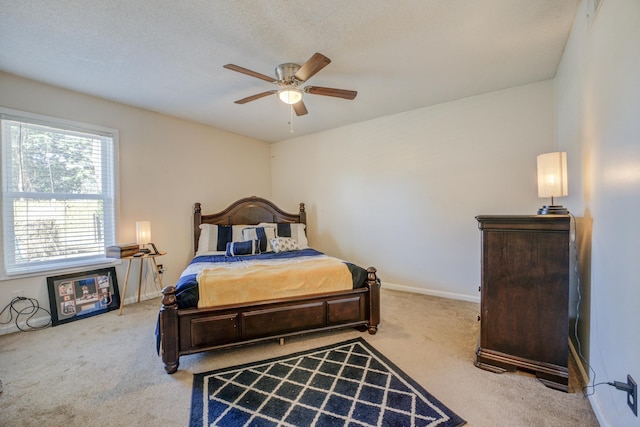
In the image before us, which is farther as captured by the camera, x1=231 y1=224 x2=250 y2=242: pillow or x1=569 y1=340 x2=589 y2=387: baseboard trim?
x1=231 y1=224 x2=250 y2=242: pillow

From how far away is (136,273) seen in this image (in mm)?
3621

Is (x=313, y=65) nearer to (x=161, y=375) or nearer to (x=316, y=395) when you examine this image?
(x=316, y=395)

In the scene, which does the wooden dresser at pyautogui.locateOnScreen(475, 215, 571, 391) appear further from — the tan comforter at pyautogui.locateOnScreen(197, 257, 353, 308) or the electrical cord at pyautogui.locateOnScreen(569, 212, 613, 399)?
the tan comforter at pyautogui.locateOnScreen(197, 257, 353, 308)

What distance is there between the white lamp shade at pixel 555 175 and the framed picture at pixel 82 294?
461 centimetres

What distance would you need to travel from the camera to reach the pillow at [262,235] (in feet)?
12.5

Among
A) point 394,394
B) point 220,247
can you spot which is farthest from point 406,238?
point 220,247

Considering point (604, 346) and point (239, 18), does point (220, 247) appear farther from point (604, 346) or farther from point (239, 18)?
point (604, 346)

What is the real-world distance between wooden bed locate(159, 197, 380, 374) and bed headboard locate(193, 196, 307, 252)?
2.26 metres

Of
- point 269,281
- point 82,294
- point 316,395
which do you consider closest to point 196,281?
point 269,281

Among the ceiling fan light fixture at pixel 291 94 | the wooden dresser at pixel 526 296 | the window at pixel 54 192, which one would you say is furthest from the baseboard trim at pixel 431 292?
the window at pixel 54 192

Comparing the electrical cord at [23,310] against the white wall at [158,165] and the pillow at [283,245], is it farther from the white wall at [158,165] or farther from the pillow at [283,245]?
the pillow at [283,245]

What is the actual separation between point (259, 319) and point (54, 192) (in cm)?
280

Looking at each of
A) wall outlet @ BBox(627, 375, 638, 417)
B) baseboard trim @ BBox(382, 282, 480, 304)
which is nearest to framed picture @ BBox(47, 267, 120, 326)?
baseboard trim @ BBox(382, 282, 480, 304)

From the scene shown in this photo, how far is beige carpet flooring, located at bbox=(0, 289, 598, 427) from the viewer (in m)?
1.59
